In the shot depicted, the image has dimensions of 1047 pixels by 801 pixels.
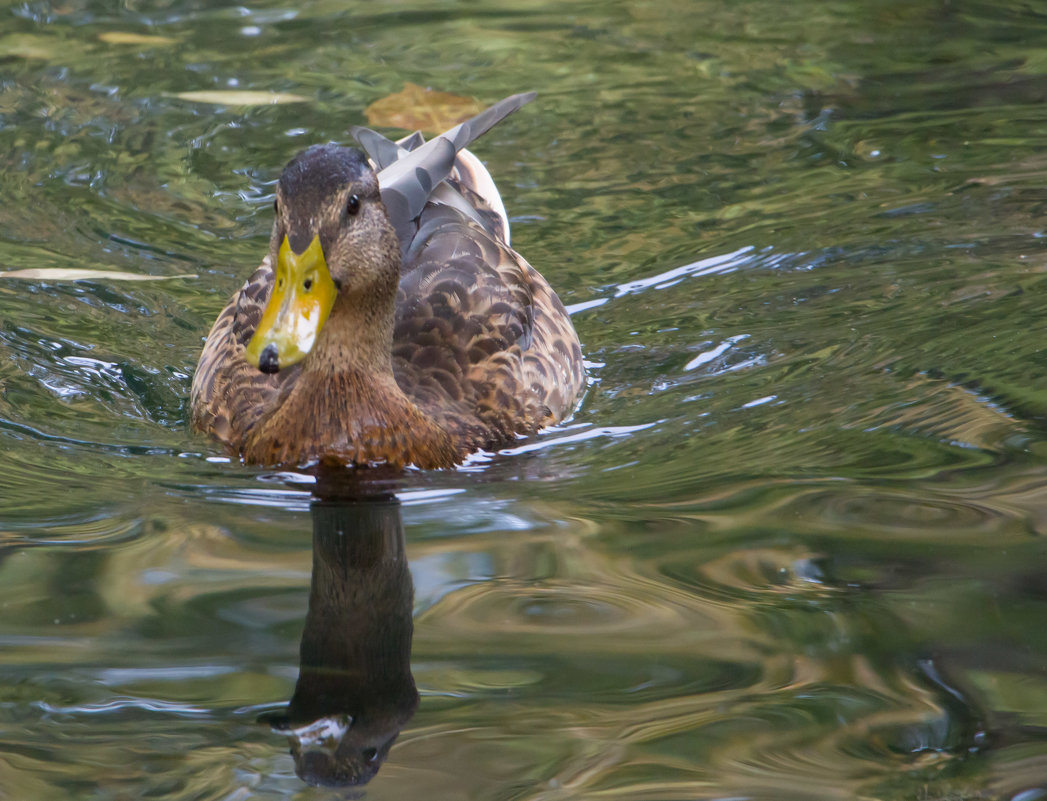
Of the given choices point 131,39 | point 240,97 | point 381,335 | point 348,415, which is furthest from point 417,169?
point 131,39

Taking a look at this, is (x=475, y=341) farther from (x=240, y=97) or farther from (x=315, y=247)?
(x=240, y=97)

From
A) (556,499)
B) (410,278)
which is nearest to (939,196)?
(410,278)

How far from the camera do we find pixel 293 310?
4.87 m

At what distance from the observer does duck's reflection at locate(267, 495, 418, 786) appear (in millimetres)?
3527

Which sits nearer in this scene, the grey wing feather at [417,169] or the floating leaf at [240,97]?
the grey wing feather at [417,169]

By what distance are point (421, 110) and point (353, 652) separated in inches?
238

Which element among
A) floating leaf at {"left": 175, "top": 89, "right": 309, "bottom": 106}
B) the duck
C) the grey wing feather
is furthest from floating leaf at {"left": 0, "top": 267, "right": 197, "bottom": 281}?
floating leaf at {"left": 175, "top": 89, "right": 309, "bottom": 106}

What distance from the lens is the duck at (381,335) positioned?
5.00m

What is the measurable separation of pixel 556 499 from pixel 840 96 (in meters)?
5.15

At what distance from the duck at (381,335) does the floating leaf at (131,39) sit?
403 centimetres

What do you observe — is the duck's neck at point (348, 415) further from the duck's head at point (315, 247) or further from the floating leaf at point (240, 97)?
the floating leaf at point (240, 97)

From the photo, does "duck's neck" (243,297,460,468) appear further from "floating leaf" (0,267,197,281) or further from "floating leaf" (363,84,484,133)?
"floating leaf" (363,84,484,133)

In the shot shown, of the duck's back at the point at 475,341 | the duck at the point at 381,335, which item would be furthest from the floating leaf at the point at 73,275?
the duck's back at the point at 475,341

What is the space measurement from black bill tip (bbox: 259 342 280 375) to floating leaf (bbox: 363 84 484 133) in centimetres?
487
